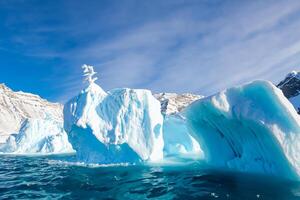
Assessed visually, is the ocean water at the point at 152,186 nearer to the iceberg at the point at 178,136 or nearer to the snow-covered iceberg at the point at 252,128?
the snow-covered iceberg at the point at 252,128

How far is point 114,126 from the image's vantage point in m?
21.6

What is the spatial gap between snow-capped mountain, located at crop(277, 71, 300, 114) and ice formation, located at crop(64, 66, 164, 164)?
68.4 metres

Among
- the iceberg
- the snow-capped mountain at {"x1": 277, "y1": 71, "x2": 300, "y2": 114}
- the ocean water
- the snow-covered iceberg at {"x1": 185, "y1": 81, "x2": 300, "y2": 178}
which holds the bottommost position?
the ocean water

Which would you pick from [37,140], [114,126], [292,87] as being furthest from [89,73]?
[292,87]

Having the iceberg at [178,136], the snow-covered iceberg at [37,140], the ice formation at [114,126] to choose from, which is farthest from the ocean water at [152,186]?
the snow-covered iceberg at [37,140]

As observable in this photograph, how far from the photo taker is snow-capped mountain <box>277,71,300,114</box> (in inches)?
3472

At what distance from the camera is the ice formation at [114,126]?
2114 centimetres

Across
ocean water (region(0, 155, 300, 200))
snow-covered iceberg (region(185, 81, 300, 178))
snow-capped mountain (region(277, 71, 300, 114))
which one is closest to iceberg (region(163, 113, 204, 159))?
snow-covered iceberg (region(185, 81, 300, 178))

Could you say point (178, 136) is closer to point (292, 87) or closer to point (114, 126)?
point (114, 126)

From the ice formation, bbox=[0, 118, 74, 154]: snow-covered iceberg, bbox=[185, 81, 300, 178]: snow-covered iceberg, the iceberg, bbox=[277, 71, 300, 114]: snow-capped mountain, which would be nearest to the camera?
A: bbox=[185, 81, 300, 178]: snow-covered iceberg

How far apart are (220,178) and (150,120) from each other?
352 inches

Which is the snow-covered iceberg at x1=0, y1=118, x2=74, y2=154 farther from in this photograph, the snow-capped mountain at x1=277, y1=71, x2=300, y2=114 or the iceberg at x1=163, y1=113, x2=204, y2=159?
the snow-capped mountain at x1=277, y1=71, x2=300, y2=114

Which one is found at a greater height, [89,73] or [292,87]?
[292,87]

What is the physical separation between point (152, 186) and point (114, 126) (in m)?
9.09
